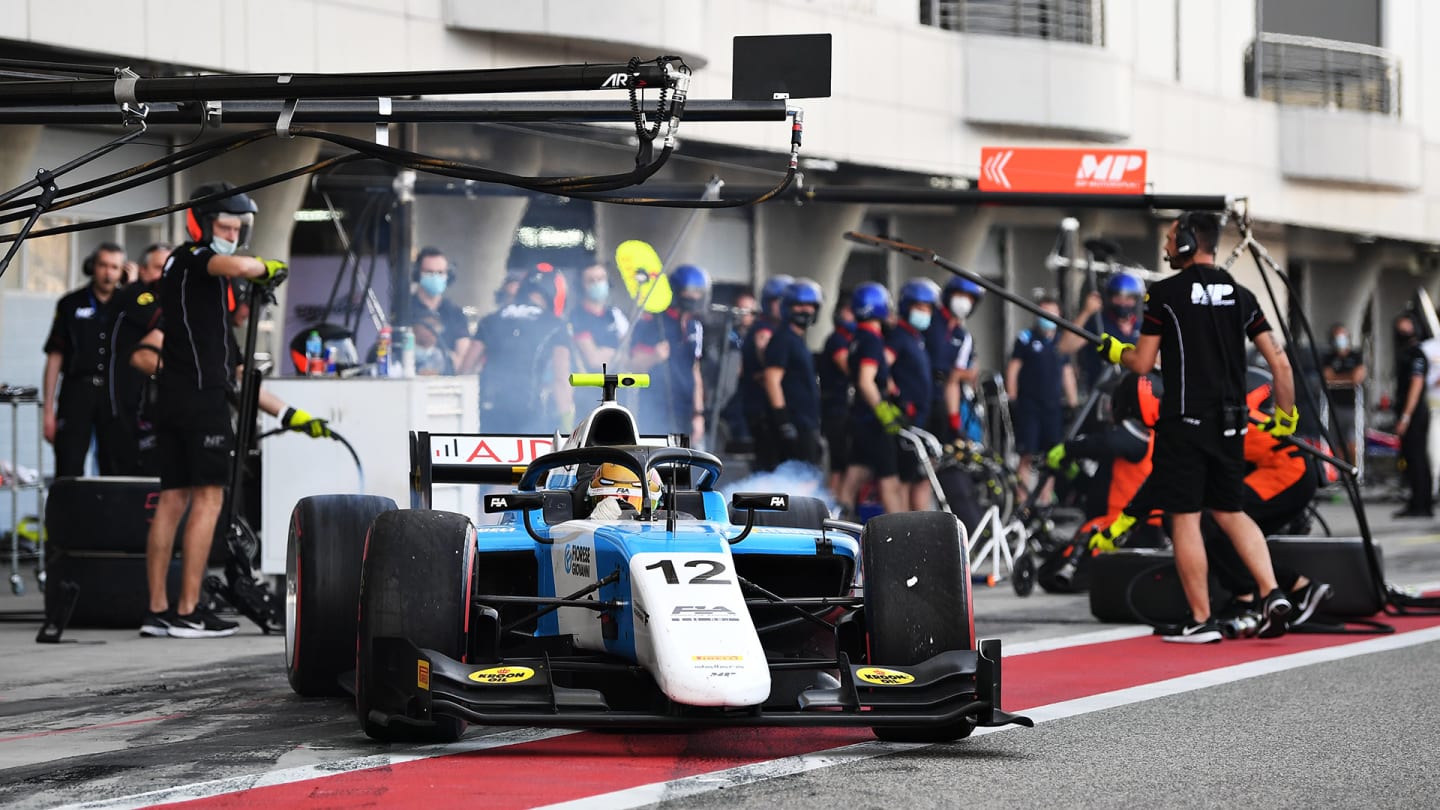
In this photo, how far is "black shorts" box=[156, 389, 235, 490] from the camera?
10.3 m

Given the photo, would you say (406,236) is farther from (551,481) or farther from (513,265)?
(551,481)

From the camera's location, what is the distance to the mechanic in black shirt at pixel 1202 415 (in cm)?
1007

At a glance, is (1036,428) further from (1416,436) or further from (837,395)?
(1416,436)

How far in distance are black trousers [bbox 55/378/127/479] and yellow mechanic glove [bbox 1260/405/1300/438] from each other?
720cm

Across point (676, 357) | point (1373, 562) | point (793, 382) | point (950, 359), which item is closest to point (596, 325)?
point (676, 357)

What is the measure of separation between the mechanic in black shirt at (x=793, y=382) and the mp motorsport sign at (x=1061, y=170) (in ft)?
10.1

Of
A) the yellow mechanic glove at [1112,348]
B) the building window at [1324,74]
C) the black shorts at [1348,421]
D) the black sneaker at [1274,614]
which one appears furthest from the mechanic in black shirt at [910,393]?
the building window at [1324,74]

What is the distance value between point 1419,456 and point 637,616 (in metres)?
16.0

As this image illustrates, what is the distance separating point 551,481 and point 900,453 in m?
7.05

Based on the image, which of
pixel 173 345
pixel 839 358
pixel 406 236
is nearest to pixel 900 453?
pixel 839 358

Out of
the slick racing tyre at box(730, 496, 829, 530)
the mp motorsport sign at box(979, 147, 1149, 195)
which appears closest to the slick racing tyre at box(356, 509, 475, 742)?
the slick racing tyre at box(730, 496, 829, 530)

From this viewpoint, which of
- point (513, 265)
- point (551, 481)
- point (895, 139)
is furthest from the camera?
point (895, 139)

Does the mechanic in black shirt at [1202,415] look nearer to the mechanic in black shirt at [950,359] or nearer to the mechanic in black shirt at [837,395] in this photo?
the mechanic in black shirt at [837,395]

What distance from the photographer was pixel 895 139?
76.3ft
